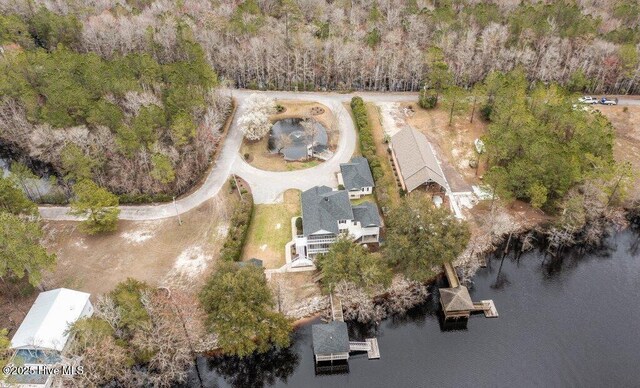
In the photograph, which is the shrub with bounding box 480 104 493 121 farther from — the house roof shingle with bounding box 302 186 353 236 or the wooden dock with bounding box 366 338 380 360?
the wooden dock with bounding box 366 338 380 360

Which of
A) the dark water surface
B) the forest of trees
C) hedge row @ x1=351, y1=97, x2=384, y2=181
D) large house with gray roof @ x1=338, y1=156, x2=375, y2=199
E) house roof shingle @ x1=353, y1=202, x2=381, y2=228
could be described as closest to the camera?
the dark water surface

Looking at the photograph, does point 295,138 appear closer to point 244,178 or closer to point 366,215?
point 244,178

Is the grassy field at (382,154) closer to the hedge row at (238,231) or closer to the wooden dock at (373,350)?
the hedge row at (238,231)

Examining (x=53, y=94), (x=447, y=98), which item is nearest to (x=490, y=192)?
(x=447, y=98)

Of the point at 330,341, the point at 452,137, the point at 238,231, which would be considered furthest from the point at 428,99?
the point at 330,341

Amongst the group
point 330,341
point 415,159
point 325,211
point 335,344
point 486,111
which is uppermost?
point 486,111

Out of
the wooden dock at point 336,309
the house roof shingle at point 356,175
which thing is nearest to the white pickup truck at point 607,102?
the house roof shingle at point 356,175

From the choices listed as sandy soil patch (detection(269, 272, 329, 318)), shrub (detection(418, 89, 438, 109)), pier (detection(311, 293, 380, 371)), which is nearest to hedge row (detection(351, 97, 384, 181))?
shrub (detection(418, 89, 438, 109))
